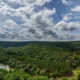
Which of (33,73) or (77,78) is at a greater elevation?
(77,78)

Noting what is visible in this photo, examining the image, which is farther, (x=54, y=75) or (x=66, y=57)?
(x=66, y=57)

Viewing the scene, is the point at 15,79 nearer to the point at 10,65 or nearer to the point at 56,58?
the point at 10,65

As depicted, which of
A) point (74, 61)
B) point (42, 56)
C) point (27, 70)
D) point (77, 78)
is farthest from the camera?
point (42, 56)

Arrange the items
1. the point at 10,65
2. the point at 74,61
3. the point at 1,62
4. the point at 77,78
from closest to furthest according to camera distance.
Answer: the point at 77,78, the point at 10,65, the point at 74,61, the point at 1,62

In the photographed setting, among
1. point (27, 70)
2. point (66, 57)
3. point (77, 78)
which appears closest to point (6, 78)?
point (77, 78)

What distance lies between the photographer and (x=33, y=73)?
54469mm

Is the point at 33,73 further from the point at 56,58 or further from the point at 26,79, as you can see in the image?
the point at 56,58

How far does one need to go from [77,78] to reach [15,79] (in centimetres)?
1847

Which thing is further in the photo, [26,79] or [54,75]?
[54,75]

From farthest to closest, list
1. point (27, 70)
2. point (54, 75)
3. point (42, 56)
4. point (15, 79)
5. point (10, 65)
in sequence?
point (42, 56) → point (10, 65) → point (27, 70) → point (54, 75) → point (15, 79)

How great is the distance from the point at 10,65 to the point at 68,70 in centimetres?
3343

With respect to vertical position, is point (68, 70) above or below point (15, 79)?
below

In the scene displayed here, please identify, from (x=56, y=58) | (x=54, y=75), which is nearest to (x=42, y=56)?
(x=56, y=58)

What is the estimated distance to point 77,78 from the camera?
3597cm
